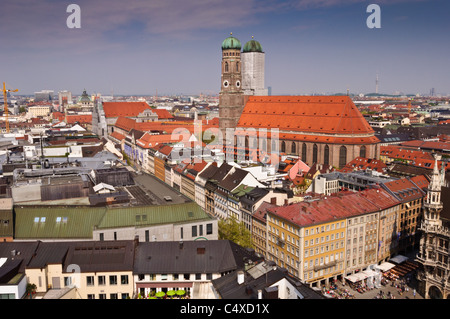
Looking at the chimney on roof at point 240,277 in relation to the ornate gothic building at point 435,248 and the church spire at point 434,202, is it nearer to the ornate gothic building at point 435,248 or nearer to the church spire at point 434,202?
the ornate gothic building at point 435,248

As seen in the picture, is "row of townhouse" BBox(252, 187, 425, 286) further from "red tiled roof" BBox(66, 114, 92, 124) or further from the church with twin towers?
"red tiled roof" BBox(66, 114, 92, 124)

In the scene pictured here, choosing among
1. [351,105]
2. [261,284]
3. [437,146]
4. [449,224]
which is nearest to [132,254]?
[261,284]

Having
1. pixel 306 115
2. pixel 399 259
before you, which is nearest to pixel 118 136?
pixel 306 115

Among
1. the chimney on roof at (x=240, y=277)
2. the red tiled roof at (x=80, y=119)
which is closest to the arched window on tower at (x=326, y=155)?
the chimney on roof at (x=240, y=277)

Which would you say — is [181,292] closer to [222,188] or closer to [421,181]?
[222,188]
